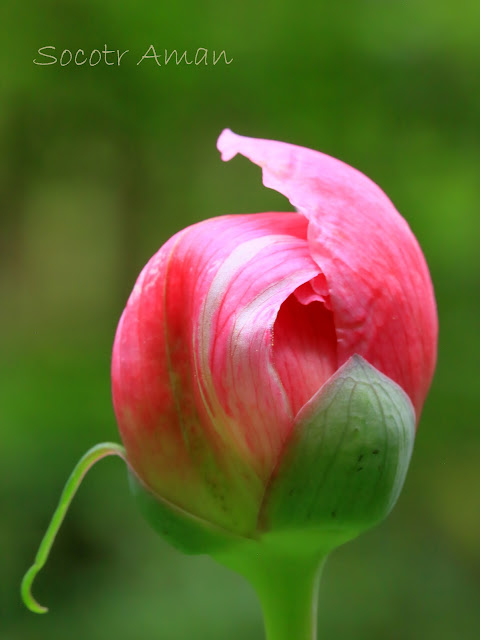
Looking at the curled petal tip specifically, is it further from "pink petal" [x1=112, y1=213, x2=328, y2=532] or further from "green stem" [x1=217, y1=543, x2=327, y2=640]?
"green stem" [x1=217, y1=543, x2=327, y2=640]

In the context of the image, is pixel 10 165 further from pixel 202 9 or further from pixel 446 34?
pixel 446 34

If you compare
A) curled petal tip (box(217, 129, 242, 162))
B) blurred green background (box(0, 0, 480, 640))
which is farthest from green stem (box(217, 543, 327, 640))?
blurred green background (box(0, 0, 480, 640))

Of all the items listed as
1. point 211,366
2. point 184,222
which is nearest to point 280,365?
point 211,366

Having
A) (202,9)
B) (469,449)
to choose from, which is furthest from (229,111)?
(469,449)

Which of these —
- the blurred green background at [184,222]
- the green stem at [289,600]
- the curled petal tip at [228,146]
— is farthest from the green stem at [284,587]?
the blurred green background at [184,222]

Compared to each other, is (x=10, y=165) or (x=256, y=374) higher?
(x=10, y=165)

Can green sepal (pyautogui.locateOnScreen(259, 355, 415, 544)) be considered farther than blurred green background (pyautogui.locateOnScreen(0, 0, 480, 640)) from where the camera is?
No
